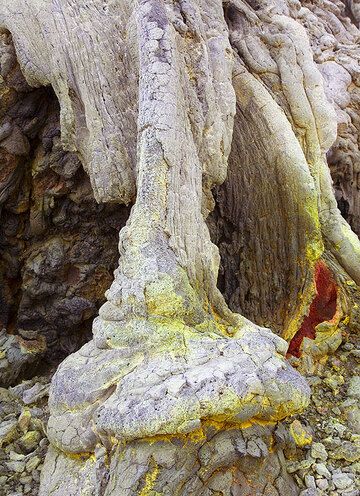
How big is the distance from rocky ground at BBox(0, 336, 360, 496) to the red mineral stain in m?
0.23

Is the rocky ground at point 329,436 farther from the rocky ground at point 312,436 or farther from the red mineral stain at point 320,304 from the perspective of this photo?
the red mineral stain at point 320,304

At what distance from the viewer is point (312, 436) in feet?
6.09

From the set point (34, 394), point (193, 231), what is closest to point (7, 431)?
point (34, 394)

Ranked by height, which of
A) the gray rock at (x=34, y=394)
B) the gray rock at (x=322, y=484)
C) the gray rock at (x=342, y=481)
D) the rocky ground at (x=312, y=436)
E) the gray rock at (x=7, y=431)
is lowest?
the gray rock at (x=34, y=394)

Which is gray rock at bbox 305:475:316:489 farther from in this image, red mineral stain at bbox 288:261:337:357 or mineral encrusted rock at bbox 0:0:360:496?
red mineral stain at bbox 288:261:337:357

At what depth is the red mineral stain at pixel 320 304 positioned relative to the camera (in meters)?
2.68

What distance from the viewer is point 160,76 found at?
2.04 meters

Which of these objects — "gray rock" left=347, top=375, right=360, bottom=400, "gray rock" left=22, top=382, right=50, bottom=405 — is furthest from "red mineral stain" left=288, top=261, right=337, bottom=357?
"gray rock" left=22, top=382, right=50, bottom=405

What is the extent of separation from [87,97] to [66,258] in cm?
134

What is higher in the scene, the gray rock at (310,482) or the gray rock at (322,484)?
the gray rock at (322,484)

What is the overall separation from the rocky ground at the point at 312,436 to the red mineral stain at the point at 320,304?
226mm

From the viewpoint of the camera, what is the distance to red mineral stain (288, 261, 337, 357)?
2678 millimetres

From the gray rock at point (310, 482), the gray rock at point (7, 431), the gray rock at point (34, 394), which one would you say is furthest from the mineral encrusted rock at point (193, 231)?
the gray rock at point (34, 394)

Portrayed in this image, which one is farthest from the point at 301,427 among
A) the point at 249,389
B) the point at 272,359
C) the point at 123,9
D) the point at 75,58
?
the point at 123,9
